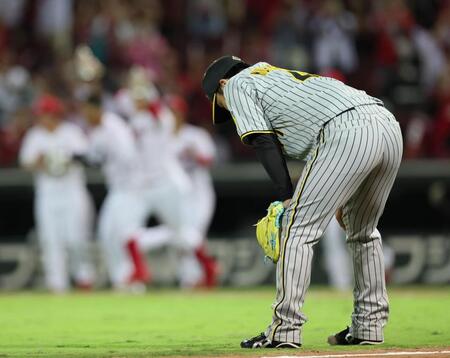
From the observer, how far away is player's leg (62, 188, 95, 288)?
1454cm

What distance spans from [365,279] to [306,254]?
0.59 m

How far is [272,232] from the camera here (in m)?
6.55

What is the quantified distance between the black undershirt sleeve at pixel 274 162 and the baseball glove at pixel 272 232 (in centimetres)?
14

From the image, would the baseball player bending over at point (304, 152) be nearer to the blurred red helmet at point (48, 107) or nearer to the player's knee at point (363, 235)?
the player's knee at point (363, 235)

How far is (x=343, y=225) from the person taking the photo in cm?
708

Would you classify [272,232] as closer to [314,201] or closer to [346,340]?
[314,201]

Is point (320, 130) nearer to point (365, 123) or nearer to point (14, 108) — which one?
point (365, 123)

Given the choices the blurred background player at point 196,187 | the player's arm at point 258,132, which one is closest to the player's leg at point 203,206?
the blurred background player at point 196,187

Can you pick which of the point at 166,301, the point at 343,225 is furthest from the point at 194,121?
the point at 343,225

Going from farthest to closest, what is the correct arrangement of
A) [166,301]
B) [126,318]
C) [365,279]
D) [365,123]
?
[166,301] → [126,318] → [365,279] → [365,123]

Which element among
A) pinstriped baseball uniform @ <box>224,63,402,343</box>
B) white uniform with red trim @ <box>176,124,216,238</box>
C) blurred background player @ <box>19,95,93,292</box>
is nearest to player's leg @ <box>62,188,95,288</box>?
blurred background player @ <box>19,95,93,292</box>

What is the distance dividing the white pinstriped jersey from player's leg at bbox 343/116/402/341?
454 millimetres

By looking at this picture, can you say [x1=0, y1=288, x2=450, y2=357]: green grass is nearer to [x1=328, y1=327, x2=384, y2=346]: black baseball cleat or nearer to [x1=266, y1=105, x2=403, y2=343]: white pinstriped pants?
[x1=328, y1=327, x2=384, y2=346]: black baseball cleat

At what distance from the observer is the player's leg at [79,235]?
14539 mm
